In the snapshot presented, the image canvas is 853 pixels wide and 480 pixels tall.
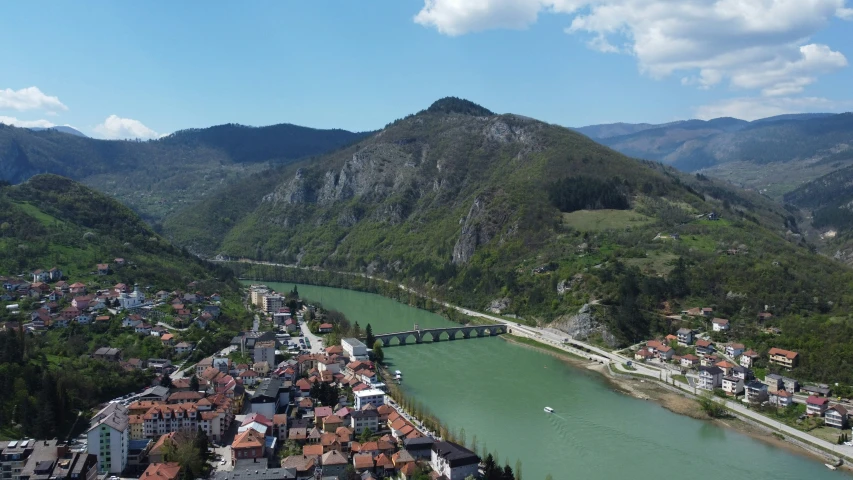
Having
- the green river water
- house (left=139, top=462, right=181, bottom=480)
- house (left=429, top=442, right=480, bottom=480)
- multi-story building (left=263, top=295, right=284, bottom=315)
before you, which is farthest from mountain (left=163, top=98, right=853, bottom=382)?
house (left=139, top=462, right=181, bottom=480)

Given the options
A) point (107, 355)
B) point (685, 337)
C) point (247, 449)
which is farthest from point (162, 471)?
point (685, 337)

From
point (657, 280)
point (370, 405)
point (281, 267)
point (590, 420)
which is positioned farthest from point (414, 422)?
point (281, 267)

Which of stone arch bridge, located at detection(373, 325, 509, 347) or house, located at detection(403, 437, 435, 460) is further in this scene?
stone arch bridge, located at detection(373, 325, 509, 347)

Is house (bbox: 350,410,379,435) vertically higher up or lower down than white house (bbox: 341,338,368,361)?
lower down

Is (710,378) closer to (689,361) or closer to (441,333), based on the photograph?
(689,361)

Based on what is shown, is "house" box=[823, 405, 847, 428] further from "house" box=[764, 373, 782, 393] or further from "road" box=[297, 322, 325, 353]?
"road" box=[297, 322, 325, 353]

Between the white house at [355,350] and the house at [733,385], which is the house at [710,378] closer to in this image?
the house at [733,385]
